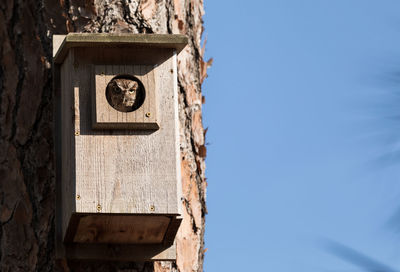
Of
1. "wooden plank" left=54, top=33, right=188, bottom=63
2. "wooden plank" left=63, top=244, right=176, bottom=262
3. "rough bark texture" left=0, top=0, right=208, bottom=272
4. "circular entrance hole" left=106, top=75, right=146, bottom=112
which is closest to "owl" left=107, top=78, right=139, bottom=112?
"circular entrance hole" left=106, top=75, right=146, bottom=112

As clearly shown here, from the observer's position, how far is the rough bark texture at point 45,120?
3.98m

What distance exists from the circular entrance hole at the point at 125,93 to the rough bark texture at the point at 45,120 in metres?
0.36

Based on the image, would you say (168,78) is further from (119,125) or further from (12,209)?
(12,209)

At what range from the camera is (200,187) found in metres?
4.37

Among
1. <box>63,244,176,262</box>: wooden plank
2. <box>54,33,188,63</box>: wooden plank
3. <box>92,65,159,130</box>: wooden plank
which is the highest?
<box>54,33,188,63</box>: wooden plank

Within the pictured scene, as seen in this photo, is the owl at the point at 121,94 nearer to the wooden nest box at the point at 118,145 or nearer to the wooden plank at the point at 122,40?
the wooden nest box at the point at 118,145

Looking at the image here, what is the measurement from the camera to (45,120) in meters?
4.10

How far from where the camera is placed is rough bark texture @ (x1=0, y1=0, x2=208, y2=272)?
157 inches

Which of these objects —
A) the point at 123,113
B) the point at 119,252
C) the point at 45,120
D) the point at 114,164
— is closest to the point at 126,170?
the point at 114,164

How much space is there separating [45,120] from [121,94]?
1.36 ft

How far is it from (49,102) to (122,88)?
406 mm

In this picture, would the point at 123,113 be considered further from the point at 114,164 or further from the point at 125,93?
the point at 114,164

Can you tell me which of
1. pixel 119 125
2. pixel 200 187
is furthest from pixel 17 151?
pixel 200 187

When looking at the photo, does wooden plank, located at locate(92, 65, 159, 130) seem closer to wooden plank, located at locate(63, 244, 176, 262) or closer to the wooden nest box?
the wooden nest box
